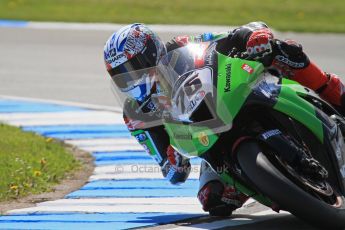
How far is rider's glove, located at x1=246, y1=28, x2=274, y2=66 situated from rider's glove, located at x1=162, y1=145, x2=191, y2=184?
83 centimetres

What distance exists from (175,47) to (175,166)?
85 centimetres

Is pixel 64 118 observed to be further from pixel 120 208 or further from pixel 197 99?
pixel 197 99

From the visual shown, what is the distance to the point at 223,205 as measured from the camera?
20.9 feet

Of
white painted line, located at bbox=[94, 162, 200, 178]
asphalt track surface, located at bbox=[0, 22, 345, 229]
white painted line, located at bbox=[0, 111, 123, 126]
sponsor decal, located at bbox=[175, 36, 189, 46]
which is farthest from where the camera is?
asphalt track surface, located at bbox=[0, 22, 345, 229]

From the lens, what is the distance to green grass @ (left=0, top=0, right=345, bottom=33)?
18.9 m

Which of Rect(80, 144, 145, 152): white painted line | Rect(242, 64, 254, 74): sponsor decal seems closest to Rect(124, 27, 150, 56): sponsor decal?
Rect(242, 64, 254, 74): sponsor decal

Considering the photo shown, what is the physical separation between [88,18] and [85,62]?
4.46m

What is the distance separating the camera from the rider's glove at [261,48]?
236 inches

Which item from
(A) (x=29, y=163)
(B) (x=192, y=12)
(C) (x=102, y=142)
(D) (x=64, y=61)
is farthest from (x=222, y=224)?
(B) (x=192, y=12)

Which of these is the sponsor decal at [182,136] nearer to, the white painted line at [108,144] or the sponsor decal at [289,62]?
the sponsor decal at [289,62]

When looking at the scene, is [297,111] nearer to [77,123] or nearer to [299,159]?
[299,159]

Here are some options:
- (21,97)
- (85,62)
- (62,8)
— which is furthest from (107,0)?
(21,97)

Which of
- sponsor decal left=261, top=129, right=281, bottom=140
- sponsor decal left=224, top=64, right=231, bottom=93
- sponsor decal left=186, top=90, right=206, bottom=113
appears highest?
sponsor decal left=224, top=64, right=231, bottom=93

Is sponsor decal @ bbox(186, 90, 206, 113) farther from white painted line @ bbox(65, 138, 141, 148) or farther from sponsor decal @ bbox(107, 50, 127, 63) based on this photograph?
white painted line @ bbox(65, 138, 141, 148)
